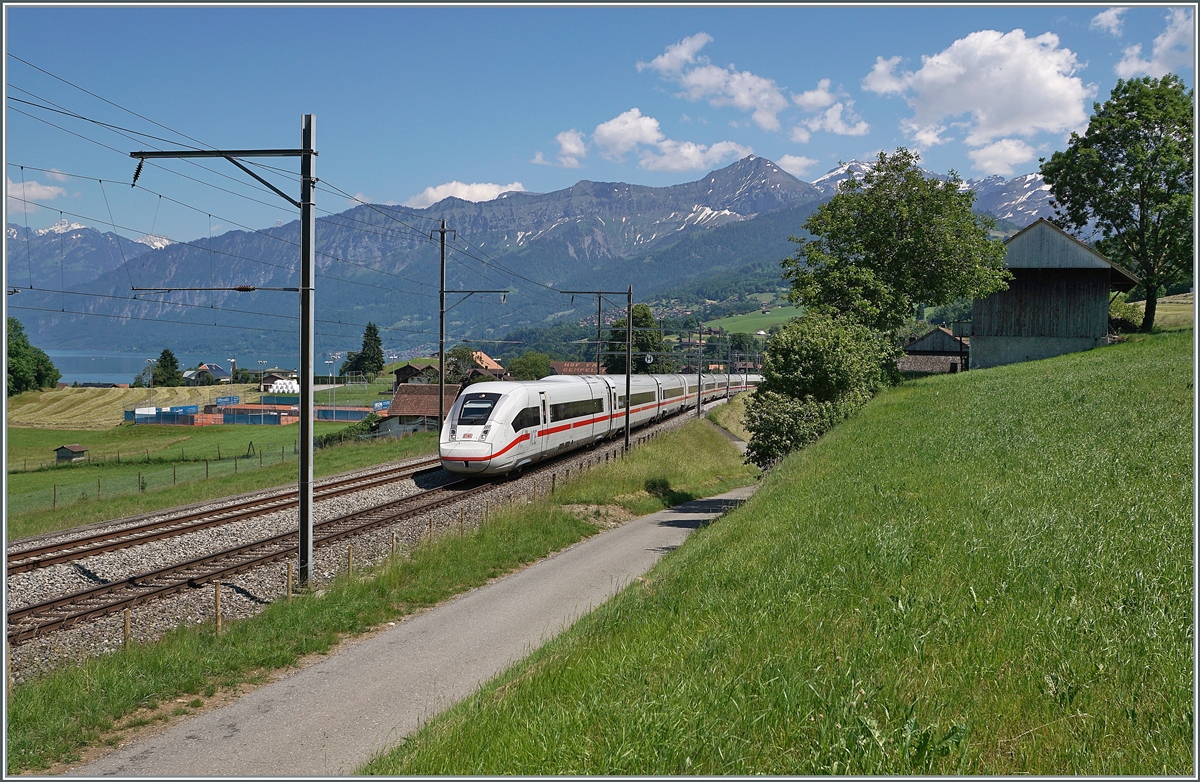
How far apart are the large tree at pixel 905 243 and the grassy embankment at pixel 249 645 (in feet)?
75.5

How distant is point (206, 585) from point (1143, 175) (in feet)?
165

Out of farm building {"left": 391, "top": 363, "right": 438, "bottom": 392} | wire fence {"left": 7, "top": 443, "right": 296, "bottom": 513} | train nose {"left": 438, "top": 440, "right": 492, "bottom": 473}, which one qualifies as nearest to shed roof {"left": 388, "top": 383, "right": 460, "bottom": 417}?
wire fence {"left": 7, "top": 443, "right": 296, "bottom": 513}

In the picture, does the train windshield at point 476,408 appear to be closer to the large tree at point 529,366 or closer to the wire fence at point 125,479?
the wire fence at point 125,479

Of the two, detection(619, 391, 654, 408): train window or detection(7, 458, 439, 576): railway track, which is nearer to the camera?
detection(7, 458, 439, 576): railway track

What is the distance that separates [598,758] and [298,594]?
438 inches

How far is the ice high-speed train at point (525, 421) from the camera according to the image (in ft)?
89.9

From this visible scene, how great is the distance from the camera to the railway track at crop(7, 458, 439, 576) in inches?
679

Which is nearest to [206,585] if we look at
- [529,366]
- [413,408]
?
[413,408]

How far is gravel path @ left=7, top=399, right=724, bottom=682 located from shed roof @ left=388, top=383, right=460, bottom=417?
4602 cm

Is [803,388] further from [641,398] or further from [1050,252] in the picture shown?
[1050,252]

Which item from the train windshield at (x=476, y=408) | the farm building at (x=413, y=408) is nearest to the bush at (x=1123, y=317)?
the train windshield at (x=476, y=408)

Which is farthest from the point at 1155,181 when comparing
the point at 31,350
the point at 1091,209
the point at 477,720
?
the point at 31,350

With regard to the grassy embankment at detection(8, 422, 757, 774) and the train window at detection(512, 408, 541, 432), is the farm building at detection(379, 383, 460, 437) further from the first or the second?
the grassy embankment at detection(8, 422, 757, 774)

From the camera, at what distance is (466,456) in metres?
27.1
